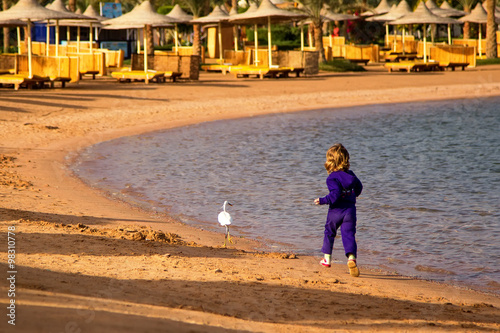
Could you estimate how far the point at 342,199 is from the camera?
21.3ft

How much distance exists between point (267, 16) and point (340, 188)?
22.4 meters

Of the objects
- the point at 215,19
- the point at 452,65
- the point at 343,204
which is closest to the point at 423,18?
the point at 452,65

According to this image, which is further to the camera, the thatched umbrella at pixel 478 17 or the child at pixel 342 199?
the thatched umbrella at pixel 478 17

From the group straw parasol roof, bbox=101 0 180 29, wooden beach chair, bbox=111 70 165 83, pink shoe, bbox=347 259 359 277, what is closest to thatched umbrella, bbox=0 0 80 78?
straw parasol roof, bbox=101 0 180 29

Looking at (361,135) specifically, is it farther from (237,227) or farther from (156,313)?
(156,313)

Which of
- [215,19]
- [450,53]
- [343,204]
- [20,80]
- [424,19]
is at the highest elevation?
[215,19]

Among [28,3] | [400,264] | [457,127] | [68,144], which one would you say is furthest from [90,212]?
[28,3]

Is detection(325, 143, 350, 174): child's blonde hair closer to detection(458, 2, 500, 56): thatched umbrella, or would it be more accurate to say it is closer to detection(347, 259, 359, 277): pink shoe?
detection(347, 259, 359, 277): pink shoe

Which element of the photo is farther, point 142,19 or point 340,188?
point 142,19

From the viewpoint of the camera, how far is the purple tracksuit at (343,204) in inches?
251

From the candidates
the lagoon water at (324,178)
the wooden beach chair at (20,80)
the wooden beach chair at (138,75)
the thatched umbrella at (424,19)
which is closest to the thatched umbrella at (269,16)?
the wooden beach chair at (138,75)

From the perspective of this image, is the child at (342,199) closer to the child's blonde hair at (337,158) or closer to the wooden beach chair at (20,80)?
the child's blonde hair at (337,158)

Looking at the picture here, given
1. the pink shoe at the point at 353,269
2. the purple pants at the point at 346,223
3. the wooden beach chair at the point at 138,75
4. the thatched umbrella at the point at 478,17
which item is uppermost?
the thatched umbrella at the point at 478,17

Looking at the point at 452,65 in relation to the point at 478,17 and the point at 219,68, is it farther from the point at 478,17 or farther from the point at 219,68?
the point at 219,68
